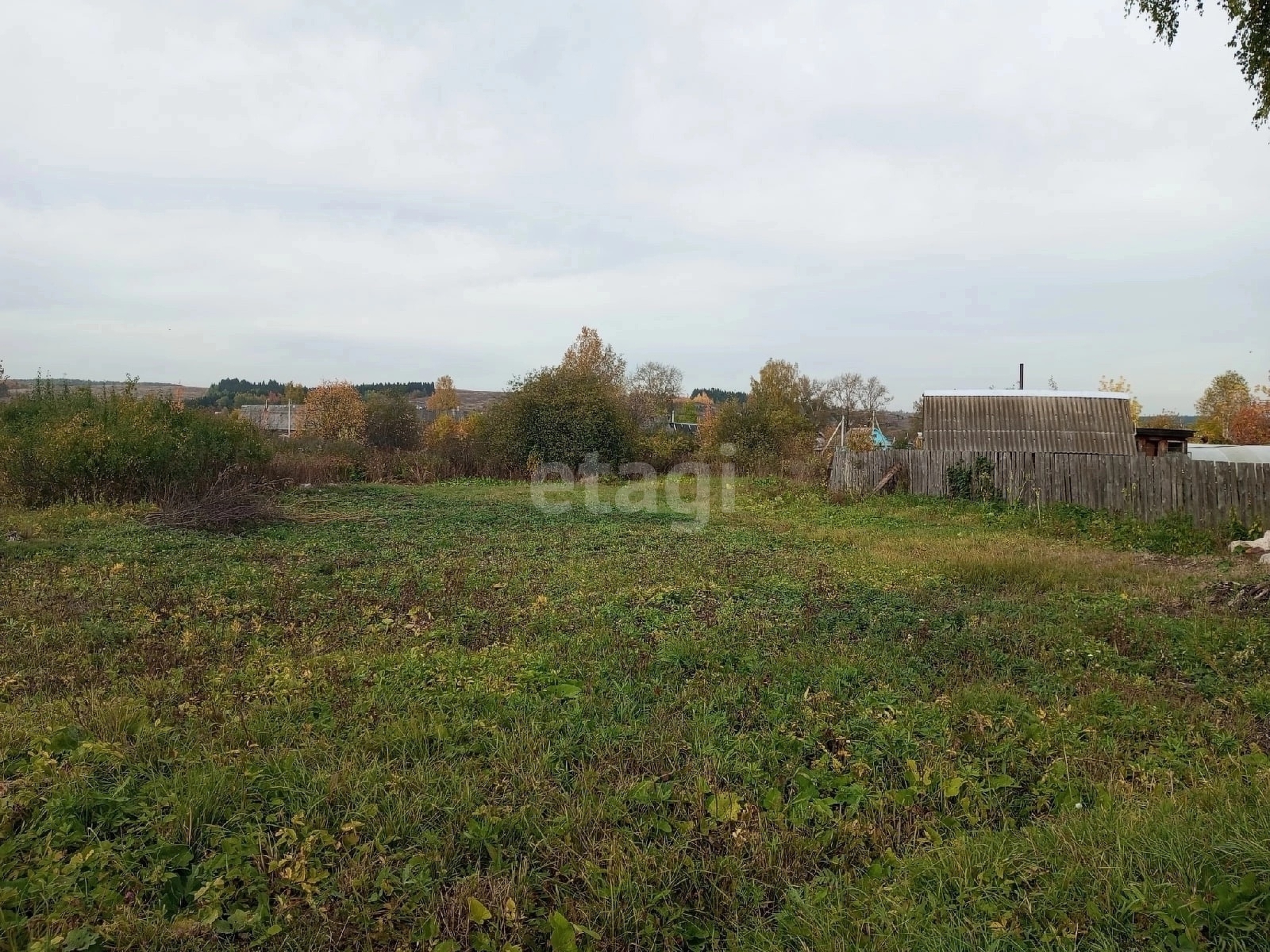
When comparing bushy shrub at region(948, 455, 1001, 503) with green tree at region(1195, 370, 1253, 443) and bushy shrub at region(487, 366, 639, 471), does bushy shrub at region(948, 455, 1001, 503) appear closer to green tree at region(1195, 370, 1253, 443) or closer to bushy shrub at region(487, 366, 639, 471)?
bushy shrub at region(487, 366, 639, 471)

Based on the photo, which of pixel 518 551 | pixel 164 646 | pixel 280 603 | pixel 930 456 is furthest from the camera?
pixel 930 456

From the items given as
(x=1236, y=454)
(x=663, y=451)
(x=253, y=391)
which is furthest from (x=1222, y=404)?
(x=253, y=391)

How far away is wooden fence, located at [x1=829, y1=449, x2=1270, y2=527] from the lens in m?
10.9

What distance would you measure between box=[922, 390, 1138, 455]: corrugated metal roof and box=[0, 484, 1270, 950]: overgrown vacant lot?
13384 millimetres

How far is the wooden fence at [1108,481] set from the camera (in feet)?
35.6

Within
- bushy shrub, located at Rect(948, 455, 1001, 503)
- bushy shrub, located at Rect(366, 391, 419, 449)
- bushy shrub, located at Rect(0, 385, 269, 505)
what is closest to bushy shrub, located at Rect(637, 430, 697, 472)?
bushy shrub, located at Rect(948, 455, 1001, 503)

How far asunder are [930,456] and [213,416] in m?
15.6

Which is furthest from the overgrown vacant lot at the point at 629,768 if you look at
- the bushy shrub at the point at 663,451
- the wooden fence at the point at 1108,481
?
the bushy shrub at the point at 663,451

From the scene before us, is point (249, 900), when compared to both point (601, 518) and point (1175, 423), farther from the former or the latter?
point (1175, 423)

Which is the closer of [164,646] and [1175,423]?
[164,646]

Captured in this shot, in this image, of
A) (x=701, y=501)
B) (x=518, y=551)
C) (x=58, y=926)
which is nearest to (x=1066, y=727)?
(x=58, y=926)

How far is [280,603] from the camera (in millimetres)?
6215

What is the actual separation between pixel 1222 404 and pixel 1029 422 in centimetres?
2341

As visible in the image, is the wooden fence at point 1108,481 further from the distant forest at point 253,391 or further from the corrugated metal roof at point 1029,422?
the distant forest at point 253,391
